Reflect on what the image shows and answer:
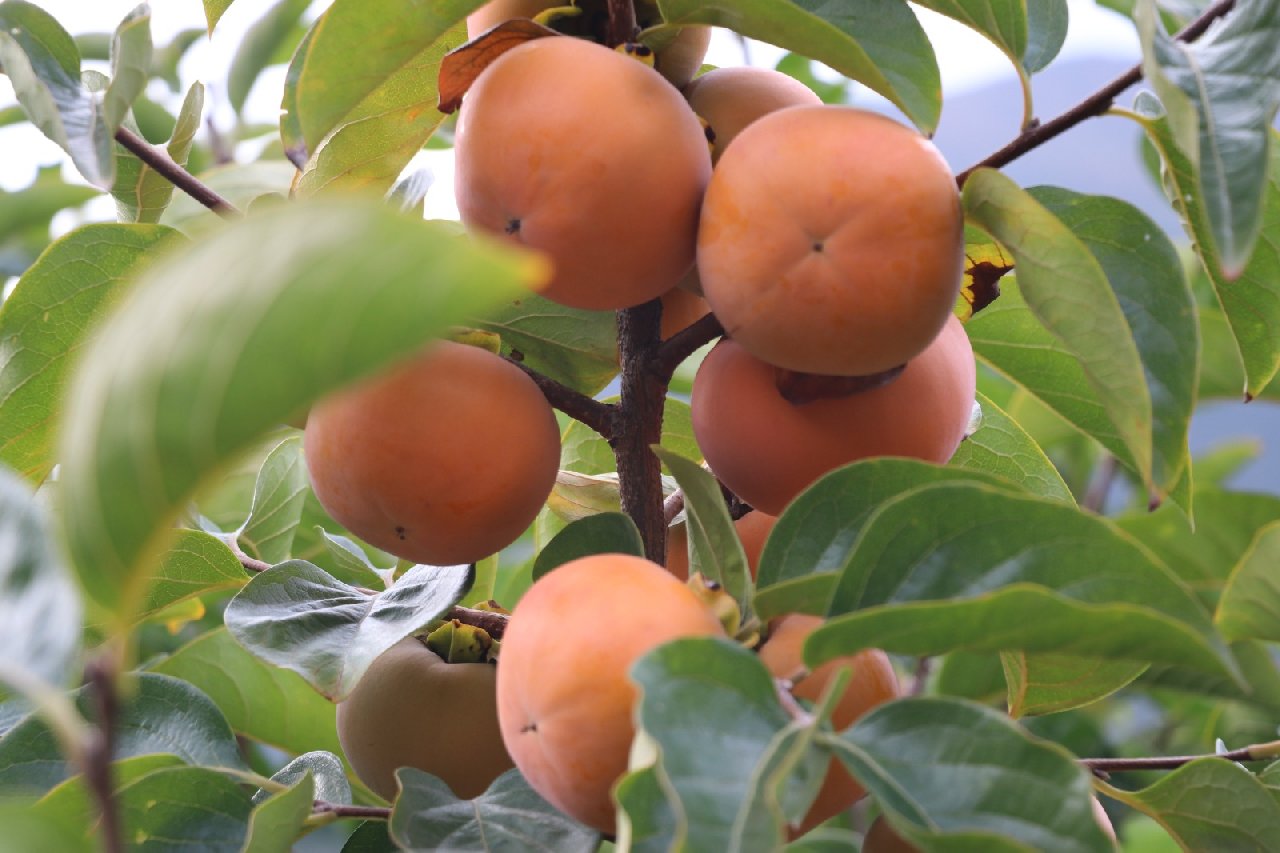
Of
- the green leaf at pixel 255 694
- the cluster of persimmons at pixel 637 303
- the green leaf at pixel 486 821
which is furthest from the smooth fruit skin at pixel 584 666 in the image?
the green leaf at pixel 255 694

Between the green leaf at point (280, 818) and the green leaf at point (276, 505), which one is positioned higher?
the green leaf at point (280, 818)

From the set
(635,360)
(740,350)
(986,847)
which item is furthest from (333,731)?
(986,847)

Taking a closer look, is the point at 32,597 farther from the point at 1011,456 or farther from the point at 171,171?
the point at 1011,456

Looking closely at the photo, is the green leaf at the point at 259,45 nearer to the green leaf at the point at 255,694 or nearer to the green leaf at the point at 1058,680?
the green leaf at the point at 255,694

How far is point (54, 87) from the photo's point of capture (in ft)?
3.18

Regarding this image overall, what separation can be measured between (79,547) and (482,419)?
1.27 ft

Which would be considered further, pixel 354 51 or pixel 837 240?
pixel 354 51

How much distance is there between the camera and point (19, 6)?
3.29 ft

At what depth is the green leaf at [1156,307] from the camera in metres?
0.86

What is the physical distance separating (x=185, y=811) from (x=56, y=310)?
0.43 m

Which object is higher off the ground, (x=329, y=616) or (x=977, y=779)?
(x=977, y=779)

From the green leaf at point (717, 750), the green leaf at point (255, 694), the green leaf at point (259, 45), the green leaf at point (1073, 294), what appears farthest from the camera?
the green leaf at point (259, 45)

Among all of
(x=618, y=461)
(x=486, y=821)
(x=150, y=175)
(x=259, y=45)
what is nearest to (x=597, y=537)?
(x=618, y=461)

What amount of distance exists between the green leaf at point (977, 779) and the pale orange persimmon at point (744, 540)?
1.17 ft
